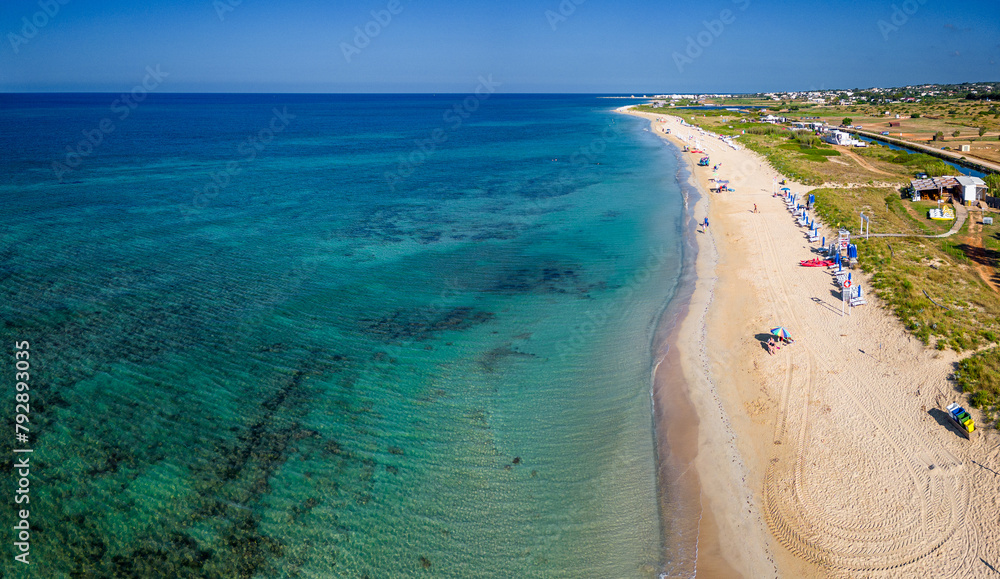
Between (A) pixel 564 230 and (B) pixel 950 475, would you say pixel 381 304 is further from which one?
(B) pixel 950 475

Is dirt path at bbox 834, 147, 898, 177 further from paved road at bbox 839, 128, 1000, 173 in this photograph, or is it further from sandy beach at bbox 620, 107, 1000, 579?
sandy beach at bbox 620, 107, 1000, 579

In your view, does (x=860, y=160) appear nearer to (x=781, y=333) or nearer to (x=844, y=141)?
(x=844, y=141)

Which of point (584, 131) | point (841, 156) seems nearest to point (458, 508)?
point (841, 156)

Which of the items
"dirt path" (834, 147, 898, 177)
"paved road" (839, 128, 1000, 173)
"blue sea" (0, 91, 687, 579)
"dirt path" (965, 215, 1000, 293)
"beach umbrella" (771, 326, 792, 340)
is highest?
"paved road" (839, 128, 1000, 173)

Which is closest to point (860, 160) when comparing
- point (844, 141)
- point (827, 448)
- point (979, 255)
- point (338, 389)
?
point (844, 141)

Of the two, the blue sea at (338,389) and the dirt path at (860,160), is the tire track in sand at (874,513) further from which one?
the dirt path at (860,160)

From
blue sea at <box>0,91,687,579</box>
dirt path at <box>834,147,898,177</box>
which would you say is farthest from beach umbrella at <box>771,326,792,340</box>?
dirt path at <box>834,147,898,177</box>
